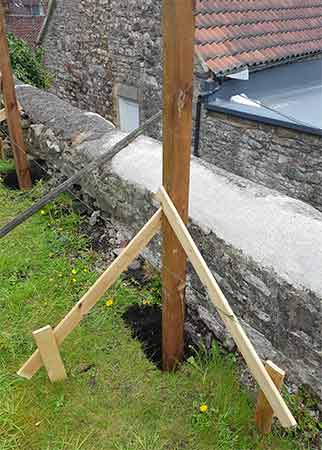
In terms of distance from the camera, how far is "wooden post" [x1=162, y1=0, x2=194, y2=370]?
1.71 meters

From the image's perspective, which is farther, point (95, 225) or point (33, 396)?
point (95, 225)

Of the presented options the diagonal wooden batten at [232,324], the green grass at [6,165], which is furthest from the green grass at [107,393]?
the green grass at [6,165]

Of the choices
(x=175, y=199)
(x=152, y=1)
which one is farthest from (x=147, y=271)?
(x=152, y=1)

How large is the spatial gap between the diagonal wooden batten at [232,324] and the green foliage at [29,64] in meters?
9.56

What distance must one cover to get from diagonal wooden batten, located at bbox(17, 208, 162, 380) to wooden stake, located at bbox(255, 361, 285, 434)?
89cm

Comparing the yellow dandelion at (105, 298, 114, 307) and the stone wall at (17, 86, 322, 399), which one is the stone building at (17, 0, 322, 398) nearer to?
the stone wall at (17, 86, 322, 399)

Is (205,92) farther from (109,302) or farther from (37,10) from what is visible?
(37,10)

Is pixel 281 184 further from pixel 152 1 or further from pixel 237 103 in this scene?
pixel 152 1

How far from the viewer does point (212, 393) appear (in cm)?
249

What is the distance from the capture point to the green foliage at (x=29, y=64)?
33.7 ft

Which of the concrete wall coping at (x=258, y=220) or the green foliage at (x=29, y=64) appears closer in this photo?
the concrete wall coping at (x=258, y=220)

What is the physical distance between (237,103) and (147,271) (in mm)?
3397

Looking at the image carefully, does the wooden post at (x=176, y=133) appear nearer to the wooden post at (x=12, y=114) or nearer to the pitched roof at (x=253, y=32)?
the wooden post at (x=12, y=114)

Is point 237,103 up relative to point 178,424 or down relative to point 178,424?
up
